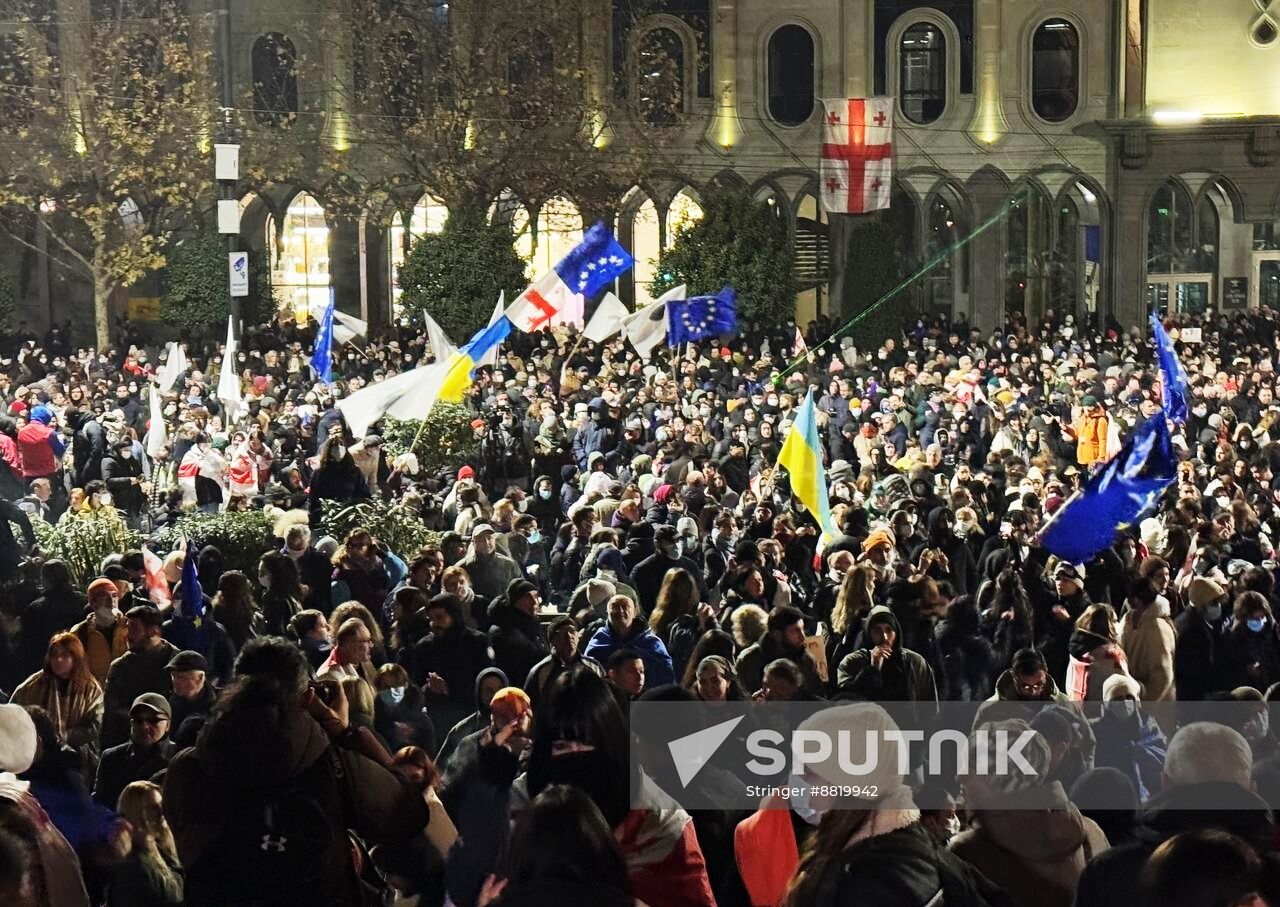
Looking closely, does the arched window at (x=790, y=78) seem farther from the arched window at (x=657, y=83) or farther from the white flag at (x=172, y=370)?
the white flag at (x=172, y=370)

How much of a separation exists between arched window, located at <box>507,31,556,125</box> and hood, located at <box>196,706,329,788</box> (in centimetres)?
3185

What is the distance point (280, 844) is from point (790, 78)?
35291 mm

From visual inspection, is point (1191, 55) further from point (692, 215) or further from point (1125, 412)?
point (1125, 412)

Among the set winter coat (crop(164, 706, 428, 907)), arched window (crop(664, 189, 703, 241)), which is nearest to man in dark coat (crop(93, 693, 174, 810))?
winter coat (crop(164, 706, 428, 907))

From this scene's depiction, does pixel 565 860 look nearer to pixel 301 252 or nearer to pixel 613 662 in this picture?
pixel 613 662

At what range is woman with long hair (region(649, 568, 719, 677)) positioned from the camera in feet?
31.9

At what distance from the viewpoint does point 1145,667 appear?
9.46 meters

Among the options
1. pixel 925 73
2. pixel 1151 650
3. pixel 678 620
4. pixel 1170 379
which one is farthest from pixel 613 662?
pixel 925 73

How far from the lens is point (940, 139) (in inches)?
1512

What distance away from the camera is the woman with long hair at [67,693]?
322 inches

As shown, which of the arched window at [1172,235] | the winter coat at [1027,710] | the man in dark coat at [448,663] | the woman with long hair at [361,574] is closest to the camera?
the winter coat at [1027,710]

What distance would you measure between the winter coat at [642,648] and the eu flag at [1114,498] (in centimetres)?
320

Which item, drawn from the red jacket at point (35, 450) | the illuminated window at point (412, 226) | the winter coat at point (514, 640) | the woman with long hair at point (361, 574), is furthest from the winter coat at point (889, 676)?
the illuminated window at point (412, 226)

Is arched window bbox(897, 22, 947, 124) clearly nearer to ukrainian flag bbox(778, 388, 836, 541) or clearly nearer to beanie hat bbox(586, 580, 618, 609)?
→ ukrainian flag bbox(778, 388, 836, 541)
